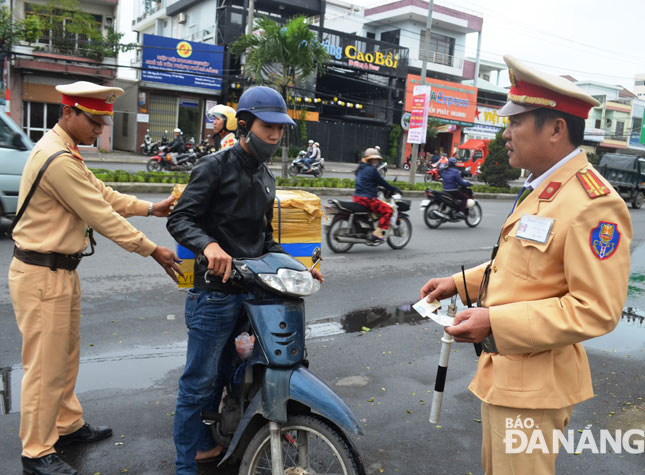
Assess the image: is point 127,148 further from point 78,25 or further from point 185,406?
point 185,406

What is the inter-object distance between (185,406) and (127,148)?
31.1 m

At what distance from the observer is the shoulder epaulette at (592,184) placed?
69.2 inches

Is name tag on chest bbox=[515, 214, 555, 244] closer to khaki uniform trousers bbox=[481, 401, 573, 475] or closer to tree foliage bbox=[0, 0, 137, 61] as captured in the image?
khaki uniform trousers bbox=[481, 401, 573, 475]

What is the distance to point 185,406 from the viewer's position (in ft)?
8.95

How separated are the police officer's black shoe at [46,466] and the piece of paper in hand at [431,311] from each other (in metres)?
1.96

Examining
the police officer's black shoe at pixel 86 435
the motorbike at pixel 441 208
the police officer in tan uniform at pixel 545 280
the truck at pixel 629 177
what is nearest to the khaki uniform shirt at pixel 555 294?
the police officer in tan uniform at pixel 545 280

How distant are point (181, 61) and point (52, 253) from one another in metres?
29.0

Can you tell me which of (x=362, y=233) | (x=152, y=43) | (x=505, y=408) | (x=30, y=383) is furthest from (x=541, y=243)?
(x=152, y=43)

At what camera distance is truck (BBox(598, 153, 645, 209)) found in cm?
2378

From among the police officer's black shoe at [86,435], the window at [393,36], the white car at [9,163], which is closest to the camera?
the police officer's black shoe at [86,435]

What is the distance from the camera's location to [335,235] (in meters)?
9.59

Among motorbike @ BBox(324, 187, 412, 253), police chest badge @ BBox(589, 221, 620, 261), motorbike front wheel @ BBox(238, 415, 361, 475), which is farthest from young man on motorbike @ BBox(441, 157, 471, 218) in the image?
police chest badge @ BBox(589, 221, 620, 261)

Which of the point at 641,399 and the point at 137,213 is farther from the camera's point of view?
the point at 641,399

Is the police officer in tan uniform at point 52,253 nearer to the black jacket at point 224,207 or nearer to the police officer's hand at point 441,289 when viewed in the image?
the black jacket at point 224,207
